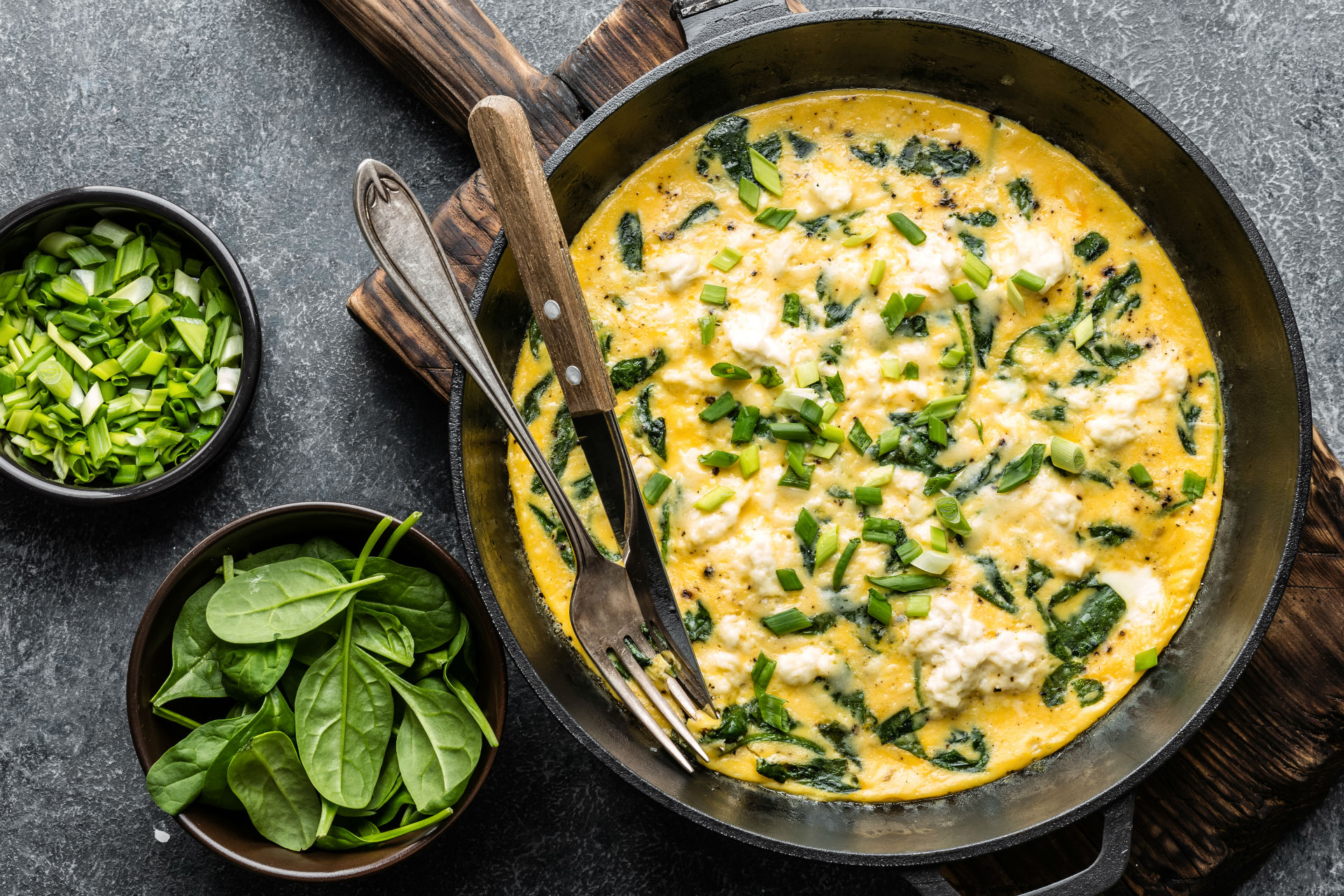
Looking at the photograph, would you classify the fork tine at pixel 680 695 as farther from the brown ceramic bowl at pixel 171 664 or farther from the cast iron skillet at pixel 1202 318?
the brown ceramic bowl at pixel 171 664

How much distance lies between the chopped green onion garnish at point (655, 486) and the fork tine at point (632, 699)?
0.46 metres

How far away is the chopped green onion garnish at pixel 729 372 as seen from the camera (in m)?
2.76

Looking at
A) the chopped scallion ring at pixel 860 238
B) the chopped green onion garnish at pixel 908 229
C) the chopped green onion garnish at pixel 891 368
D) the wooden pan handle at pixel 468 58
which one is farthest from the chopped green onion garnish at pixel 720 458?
the wooden pan handle at pixel 468 58

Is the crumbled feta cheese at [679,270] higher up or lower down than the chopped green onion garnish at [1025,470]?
lower down

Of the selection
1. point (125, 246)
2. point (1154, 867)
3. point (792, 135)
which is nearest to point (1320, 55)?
point (792, 135)

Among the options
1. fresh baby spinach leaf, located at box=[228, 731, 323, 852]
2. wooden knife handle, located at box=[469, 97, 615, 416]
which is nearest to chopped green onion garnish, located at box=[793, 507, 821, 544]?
wooden knife handle, located at box=[469, 97, 615, 416]

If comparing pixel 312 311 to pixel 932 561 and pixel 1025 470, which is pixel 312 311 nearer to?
pixel 932 561

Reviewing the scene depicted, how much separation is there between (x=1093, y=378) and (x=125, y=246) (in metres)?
3.08

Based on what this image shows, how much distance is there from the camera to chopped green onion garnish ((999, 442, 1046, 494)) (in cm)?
277

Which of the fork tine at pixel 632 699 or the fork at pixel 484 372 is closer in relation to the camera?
the fork at pixel 484 372

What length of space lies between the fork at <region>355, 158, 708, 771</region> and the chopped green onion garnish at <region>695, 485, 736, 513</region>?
1.01ft

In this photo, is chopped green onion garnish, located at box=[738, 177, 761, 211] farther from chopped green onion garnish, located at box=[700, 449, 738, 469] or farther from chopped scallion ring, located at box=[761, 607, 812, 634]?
chopped scallion ring, located at box=[761, 607, 812, 634]

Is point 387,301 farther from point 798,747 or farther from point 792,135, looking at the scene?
point 798,747

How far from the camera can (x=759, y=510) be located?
9.23 ft
